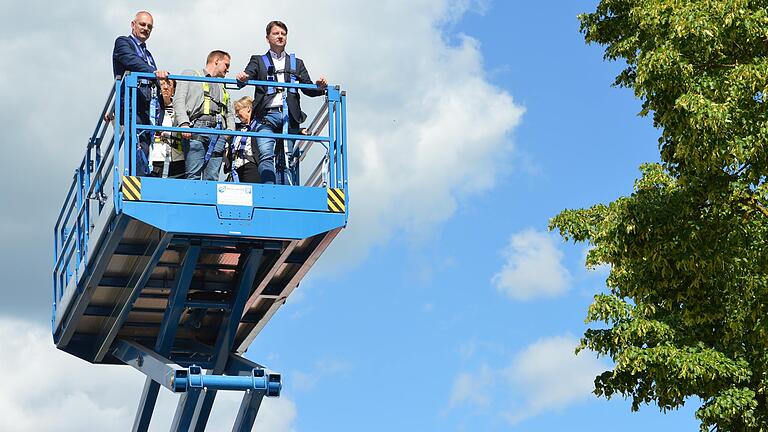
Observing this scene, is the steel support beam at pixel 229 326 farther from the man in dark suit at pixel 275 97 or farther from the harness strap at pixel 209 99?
the harness strap at pixel 209 99

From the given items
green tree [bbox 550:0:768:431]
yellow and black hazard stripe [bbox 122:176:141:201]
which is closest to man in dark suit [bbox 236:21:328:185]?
yellow and black hazard stripe [bbox 122:176:141:201]

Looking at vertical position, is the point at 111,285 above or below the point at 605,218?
below

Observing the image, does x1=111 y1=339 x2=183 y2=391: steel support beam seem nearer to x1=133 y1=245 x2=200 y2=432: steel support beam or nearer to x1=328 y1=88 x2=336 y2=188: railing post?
x1=133 y1=245 x2=200 y2=432: steel support beam

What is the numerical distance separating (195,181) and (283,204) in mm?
842

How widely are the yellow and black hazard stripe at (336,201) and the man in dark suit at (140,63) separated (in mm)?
1723

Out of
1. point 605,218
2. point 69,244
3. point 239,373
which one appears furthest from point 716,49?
point 69,244

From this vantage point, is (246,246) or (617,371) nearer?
(246,246)

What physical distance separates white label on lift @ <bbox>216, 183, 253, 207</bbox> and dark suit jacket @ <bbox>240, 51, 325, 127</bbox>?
0.96m

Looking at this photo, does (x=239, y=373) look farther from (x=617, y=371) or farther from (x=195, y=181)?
(x=617, y=371)

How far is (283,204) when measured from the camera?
1183 centimetres

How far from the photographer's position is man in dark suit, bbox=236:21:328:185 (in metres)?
12.2

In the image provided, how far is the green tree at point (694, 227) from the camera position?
45.2 ft

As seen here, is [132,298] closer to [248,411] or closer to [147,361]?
[147,361]

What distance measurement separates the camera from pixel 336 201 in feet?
39.4
